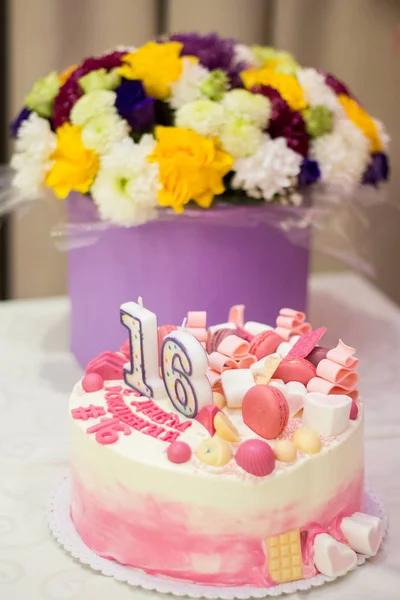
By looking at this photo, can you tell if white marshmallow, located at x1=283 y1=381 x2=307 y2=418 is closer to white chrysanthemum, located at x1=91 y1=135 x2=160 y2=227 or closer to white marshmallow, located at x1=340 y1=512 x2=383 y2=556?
white marshmallow, located at x1=340 y1=512 x2=383 y2=556

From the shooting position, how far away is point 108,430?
3.04 feet

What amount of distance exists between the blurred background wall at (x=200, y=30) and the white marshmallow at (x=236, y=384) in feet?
2.95

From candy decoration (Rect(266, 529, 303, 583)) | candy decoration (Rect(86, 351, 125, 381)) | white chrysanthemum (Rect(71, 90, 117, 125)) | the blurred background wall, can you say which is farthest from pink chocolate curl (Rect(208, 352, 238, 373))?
the blurred background wall

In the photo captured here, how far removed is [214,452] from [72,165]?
0.58m

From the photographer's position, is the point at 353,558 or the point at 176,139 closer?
the point at 353,558

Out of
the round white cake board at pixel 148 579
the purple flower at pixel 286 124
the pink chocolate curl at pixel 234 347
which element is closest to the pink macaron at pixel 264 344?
the pink chocolate curl at pixel 234 347

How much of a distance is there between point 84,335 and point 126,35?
30.8 inches

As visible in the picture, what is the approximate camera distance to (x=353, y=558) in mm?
928

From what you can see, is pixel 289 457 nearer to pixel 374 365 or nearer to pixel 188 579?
pixel 188 579

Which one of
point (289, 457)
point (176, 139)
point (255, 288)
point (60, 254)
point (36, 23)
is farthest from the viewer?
point (60, 254)

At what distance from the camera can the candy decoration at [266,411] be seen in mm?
904

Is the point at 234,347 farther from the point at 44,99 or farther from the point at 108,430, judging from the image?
the point at 44,99

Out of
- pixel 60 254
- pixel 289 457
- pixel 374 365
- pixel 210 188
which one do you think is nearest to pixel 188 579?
pixel 289 457

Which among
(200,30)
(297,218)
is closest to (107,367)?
(297,218)
